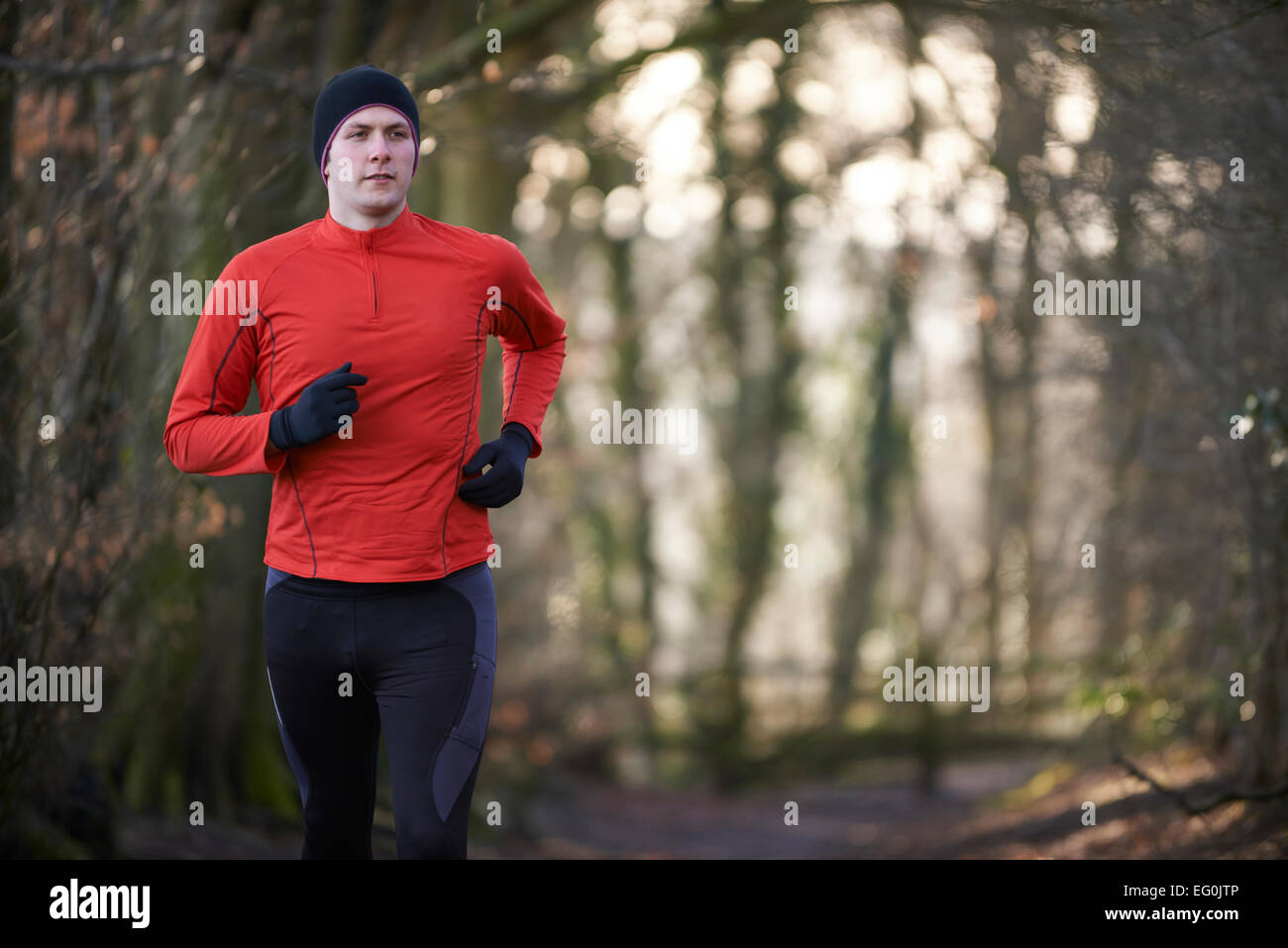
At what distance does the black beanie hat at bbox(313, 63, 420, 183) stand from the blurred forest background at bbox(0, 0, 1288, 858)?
1898 mm

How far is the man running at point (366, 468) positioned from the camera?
2885mm

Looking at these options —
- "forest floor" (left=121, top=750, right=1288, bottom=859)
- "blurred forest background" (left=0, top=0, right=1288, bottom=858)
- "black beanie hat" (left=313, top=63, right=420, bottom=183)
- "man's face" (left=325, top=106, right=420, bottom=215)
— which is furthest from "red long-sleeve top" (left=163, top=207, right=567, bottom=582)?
"forest floor" (left=121, top=750, right=1288, bottom=859)

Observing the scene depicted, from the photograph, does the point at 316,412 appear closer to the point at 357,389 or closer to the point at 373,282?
the point at 357,389

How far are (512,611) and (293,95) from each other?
6028mm

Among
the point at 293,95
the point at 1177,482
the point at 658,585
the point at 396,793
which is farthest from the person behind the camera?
the point at 658,585

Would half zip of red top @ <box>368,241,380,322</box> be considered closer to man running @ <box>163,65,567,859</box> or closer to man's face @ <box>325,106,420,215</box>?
man running @ <box>163,65,567,859</box>

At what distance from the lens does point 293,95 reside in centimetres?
523

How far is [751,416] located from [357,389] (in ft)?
39.9

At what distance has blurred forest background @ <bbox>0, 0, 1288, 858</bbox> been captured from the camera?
4621 millimetres

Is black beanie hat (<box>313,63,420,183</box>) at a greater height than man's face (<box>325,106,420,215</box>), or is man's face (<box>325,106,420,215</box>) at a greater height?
black beanie hat (<box>313,63,420,183</box>)

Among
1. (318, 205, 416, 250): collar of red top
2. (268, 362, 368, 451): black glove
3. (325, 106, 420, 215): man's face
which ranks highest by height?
(325, 106, 420, 215): man's face

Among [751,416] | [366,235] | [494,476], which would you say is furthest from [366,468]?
[751,416]

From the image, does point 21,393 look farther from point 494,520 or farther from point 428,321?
point 494,520
